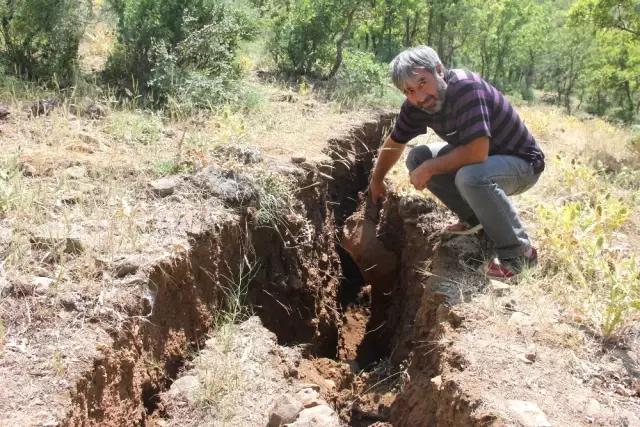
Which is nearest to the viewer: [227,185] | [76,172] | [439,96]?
[439,96]

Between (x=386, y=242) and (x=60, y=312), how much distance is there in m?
3.09

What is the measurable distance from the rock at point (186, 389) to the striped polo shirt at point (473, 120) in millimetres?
2054

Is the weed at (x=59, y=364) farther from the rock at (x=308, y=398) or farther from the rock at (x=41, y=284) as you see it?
the rock at (x=308, y=398)

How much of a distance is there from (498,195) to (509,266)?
1.57 ft

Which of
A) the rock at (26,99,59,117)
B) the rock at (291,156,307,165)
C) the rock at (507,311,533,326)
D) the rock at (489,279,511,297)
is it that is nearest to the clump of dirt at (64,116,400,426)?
the rock at (291,156,307,165)

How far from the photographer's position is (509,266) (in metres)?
3.36

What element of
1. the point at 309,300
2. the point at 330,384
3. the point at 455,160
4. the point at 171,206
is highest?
the point at 455,160

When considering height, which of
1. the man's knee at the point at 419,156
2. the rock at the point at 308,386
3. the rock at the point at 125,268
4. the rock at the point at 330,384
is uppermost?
the man's knee at the point at 419,156

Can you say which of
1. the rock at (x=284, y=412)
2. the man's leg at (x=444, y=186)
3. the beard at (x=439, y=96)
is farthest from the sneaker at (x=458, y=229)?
the rock at (x=284, y=412)

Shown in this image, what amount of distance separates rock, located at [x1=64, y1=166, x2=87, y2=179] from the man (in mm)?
2279

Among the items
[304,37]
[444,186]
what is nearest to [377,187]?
[444,186]

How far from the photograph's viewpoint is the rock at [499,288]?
3203mm

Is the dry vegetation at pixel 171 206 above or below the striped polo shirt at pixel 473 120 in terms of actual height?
below

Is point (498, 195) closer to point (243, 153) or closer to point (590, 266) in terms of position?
point (590, 266)
